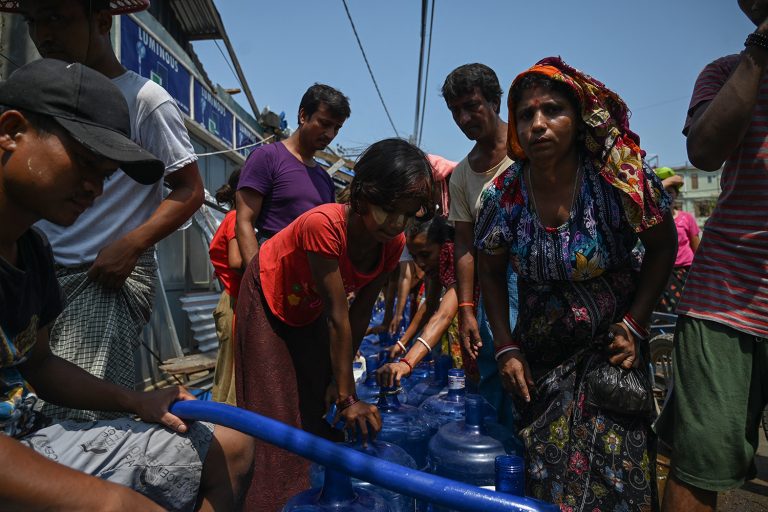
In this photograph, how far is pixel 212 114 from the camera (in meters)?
9.24

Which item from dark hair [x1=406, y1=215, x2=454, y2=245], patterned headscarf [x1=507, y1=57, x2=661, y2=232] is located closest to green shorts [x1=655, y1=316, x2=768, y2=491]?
patterned headscarf [x1=507, y1=57, x2=661, y2=232]

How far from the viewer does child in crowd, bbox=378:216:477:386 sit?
10.4ft

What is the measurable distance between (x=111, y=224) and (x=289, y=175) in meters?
1.38

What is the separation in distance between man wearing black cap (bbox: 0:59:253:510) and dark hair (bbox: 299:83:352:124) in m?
2.01

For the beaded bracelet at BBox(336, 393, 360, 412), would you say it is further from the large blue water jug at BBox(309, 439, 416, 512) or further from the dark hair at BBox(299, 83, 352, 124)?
the dark hair at BBox(299, 83, 352, 124)

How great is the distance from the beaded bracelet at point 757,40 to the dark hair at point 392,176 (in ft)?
3.59

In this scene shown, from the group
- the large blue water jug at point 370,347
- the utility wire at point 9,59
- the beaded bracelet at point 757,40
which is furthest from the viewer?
the large blue water jug at point 370,347

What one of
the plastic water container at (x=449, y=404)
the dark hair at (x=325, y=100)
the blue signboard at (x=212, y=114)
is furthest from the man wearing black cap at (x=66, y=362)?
the blue signboard at (x=212, y=114)

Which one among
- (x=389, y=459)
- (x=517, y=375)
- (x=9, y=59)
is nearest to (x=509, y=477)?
(x=389, y=459)

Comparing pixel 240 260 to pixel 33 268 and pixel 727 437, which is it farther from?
pixel 727 437

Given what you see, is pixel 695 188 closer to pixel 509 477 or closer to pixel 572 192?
pixel 572 192

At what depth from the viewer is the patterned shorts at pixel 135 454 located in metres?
1.42

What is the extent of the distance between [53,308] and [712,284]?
2061 millimetres

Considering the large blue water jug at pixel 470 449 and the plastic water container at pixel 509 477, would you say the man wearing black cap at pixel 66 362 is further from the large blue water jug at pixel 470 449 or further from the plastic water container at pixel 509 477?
the large blue water jug at pixel 470 449
